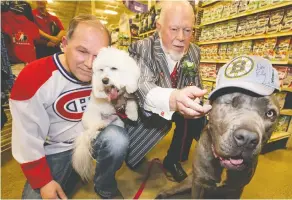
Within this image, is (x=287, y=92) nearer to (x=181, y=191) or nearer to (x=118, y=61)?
(x=181, y=191)

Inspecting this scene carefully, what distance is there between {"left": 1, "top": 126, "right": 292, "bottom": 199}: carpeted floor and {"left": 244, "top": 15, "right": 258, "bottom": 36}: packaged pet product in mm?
1360

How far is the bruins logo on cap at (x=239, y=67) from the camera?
70 centimetres

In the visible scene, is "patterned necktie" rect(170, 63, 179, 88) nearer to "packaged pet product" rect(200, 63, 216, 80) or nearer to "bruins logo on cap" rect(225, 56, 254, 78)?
"bruins logo on cap" rect(225, 56, 254, 78)

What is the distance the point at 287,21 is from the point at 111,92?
1816 mm

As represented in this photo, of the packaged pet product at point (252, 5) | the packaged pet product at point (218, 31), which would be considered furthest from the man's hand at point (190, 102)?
the packaged pet product at point (218, 31)

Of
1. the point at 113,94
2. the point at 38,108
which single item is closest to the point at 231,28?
the point at 113,94

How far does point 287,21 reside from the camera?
6.11ft

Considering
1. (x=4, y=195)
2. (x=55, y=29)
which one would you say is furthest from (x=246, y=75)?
(x=55, y=29)

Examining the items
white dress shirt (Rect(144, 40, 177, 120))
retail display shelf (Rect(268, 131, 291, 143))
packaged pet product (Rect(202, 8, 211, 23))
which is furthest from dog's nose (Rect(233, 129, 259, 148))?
packaged pet product (Rect(202, 8, 211, 23))

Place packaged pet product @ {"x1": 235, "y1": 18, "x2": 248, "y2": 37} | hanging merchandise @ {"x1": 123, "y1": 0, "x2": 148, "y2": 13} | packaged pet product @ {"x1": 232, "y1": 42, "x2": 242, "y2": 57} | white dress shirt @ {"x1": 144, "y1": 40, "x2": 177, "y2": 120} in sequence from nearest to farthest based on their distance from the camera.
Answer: white dress shirt @ {"x1": 144, "y1": 40, "x2": 177, "y2": 120} → packaged pet product @ {"x1": 235, "y1": 18, "x2": 248, "y2": 37} → packaged pet product @ {"x1": 232, "y1": 42, "x2": 242, "y2": 57} → hanging merchandise @ {"x1": 123, "y1": 0, "x2": 148, "y2": 13}

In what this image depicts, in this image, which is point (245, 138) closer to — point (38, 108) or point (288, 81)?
point (38, 108)

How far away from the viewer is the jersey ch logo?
1027mm

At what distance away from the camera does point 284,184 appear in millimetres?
1516

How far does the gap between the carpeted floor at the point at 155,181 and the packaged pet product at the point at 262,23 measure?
4.29ft
